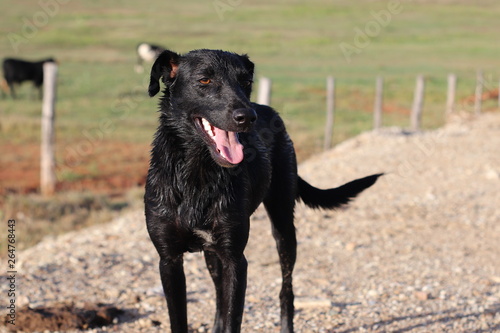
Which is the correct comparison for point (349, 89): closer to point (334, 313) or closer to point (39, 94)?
point (39, 94)

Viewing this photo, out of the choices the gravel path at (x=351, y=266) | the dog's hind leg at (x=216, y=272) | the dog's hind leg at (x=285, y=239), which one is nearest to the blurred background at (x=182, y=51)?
the gravel path at (x=351, y=266)

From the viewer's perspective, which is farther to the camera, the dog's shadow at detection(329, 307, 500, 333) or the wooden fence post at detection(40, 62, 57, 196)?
the wooden fence post at detection(40, 62, 57, 196)

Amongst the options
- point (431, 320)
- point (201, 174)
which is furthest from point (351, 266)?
point (201, 174)

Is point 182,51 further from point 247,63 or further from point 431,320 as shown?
point 247,63

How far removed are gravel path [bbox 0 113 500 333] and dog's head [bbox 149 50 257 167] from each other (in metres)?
1.95

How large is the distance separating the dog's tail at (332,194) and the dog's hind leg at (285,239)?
0.41 m

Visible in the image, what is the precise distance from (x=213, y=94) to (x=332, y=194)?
73.2 inches

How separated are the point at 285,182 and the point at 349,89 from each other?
2608 cm

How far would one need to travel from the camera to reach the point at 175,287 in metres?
4.25

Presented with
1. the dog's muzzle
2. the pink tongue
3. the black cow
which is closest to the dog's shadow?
the pink tongue

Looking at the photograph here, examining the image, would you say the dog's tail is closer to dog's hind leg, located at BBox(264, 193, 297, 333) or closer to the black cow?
dog's hind leg, located at BBox(264, 193, 297, 333)

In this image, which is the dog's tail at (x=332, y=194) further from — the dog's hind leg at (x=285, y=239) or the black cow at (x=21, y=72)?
the black cow at (x=21, y=72)

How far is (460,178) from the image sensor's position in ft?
35.6

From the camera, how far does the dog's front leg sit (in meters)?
4.22
